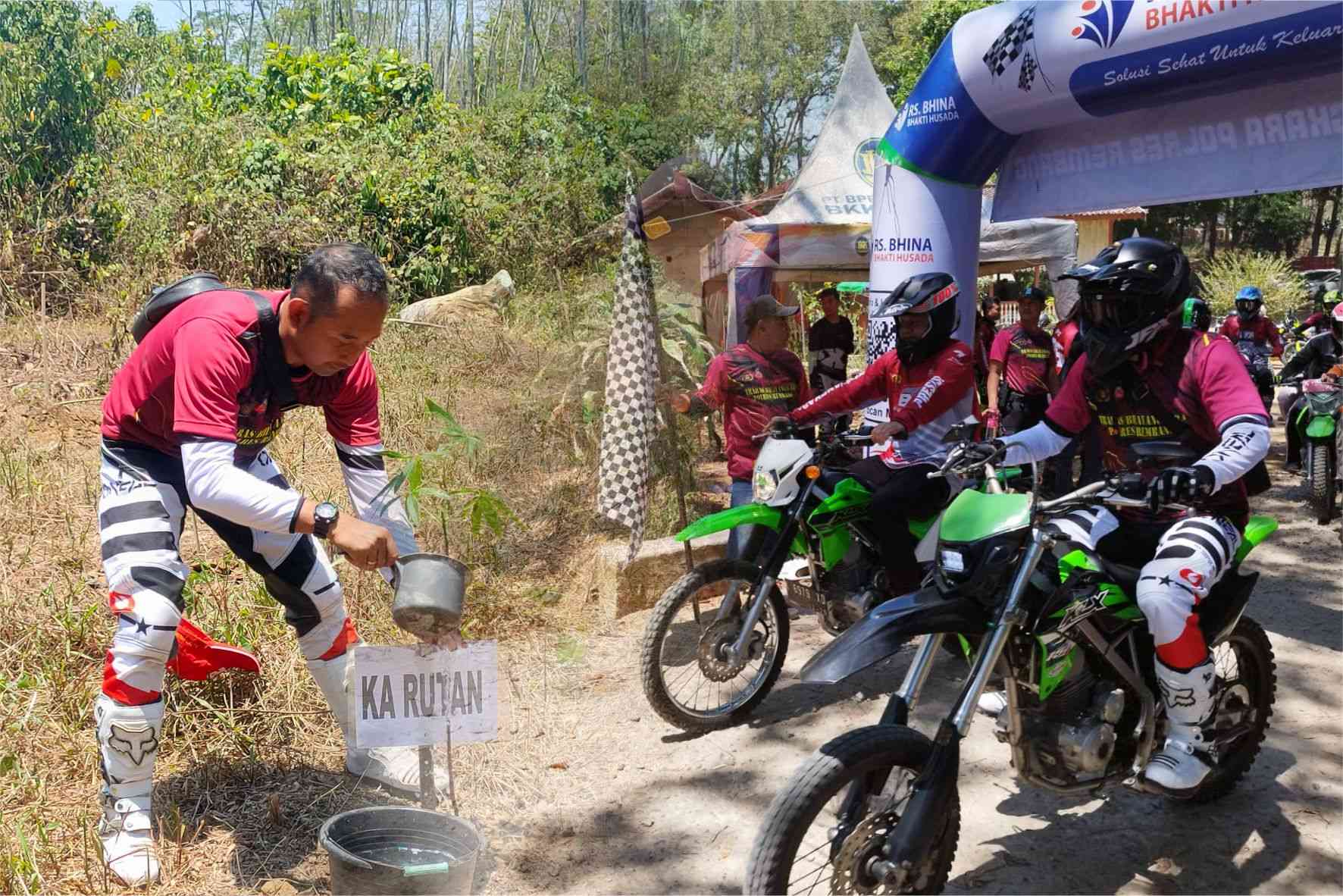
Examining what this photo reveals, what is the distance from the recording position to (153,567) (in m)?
3.22

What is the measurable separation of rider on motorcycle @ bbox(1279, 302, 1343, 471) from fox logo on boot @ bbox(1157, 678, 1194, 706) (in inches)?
264

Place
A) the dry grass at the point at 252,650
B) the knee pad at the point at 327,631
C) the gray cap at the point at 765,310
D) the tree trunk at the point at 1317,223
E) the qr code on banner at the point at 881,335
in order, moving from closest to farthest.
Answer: the dry grass at the point at 252,650 → the knee pad at the point at 327,631 → the gray cap at the point at 765,310 → the qr code on banner at the point at 881,335 → the tree trunk at the point at 1317,223

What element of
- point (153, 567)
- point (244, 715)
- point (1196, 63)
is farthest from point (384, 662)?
point (1196, 63)

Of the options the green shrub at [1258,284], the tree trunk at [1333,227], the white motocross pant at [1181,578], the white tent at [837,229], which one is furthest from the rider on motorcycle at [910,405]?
the tree trunk at [1333,227]

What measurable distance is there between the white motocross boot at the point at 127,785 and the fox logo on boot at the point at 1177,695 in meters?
2.96

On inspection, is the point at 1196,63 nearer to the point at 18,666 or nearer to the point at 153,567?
the point at 153,567

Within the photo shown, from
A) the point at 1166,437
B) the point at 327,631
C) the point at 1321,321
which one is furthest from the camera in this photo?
the point at 1321,321

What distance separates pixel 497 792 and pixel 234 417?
68.0 inches

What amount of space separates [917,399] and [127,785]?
3.45m

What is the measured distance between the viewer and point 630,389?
6.18 meters

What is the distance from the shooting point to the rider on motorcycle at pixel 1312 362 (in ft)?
29.5

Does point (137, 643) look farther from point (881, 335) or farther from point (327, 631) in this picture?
point (881, 335)

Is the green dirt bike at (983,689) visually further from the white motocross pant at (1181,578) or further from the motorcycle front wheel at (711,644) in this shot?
the motorcycle front wheel at (711,644)

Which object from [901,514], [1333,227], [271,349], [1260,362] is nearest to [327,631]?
[271,349]
